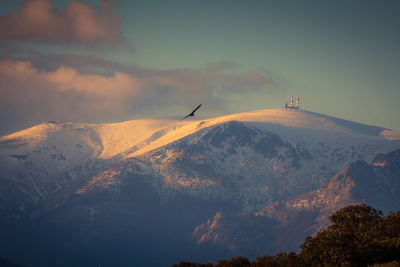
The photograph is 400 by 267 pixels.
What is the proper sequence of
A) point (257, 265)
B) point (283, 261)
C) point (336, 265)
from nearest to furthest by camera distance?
1. point (336, 265)
2. point (283, 261)
3. point (257, 265)

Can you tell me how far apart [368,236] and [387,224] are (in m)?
41.0

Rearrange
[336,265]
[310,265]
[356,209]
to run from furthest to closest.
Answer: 1. [356,209]
2. [310,265]
3. [336,265]

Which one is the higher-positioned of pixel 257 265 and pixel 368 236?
pixel 368 236

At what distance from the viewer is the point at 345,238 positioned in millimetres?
147125

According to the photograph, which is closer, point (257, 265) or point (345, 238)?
point (345, 238)

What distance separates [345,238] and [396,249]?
13274 mm

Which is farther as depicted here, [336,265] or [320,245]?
[320,245]

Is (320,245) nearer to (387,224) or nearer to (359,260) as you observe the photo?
(359,260)

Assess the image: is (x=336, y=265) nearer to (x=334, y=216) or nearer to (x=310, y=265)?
(x=310, y=265)

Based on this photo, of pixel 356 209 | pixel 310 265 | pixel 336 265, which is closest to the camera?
pixel 336 265

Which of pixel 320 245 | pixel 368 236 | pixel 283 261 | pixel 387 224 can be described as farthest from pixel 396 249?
pixel 387 224

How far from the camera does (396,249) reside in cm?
13788

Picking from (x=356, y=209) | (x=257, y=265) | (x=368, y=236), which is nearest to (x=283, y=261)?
(x=257, y=265)

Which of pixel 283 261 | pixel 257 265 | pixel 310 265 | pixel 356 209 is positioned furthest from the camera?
pixel 356 209
